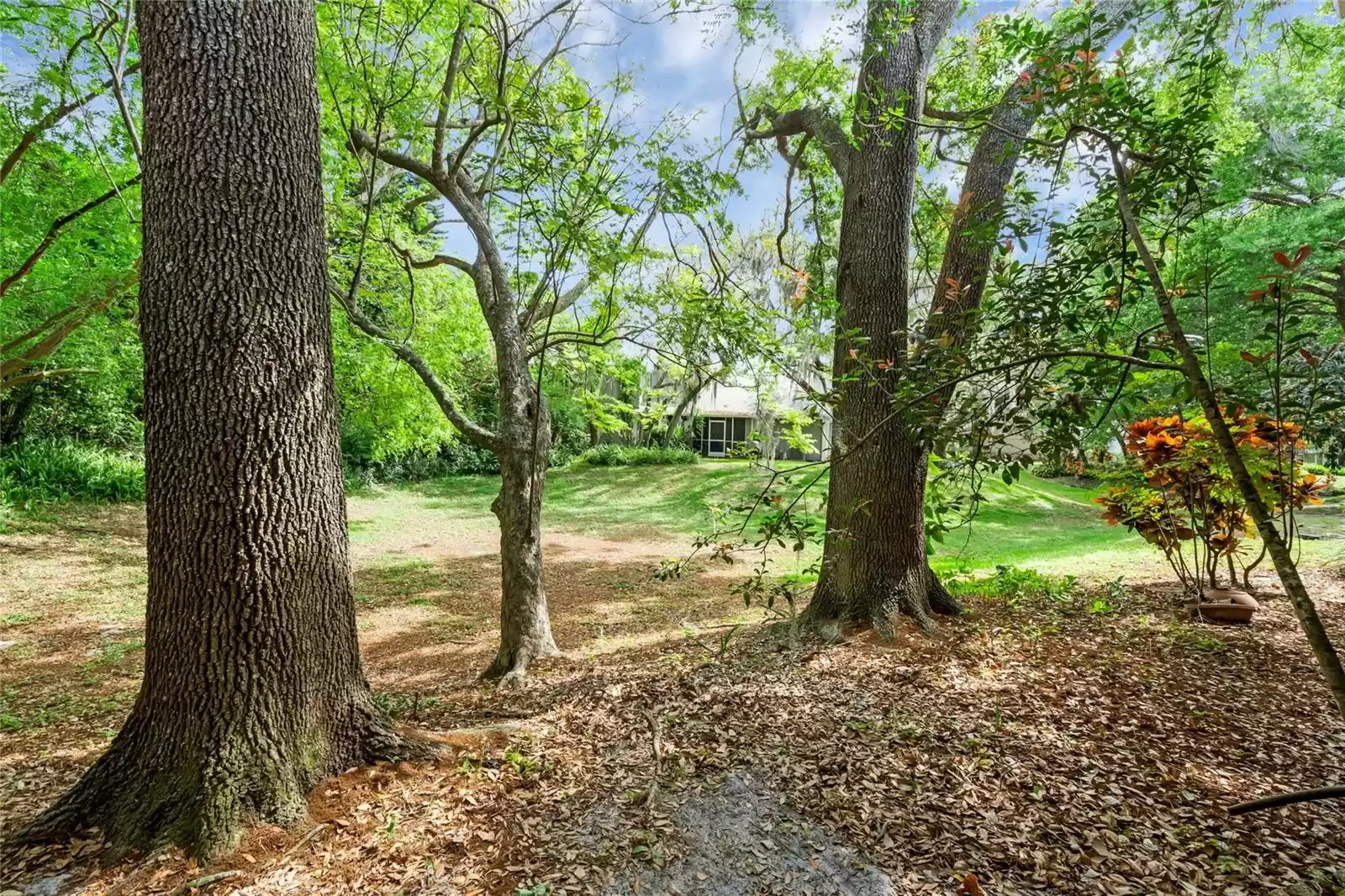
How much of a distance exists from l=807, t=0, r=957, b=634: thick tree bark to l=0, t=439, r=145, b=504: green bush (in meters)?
13.5

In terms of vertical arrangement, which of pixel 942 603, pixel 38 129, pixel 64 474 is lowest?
pixel 942 603

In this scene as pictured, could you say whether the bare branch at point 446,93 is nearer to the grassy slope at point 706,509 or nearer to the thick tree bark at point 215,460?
the thick tree bark at point 215,460

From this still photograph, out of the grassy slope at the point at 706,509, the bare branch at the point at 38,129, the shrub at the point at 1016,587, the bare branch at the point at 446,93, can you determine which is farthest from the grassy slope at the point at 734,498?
the bare branch at the point at 38,129

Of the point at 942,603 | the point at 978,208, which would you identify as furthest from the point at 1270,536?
the point at 942,603

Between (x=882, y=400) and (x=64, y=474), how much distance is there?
48.1 feet

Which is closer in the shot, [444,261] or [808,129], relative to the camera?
[808,129]

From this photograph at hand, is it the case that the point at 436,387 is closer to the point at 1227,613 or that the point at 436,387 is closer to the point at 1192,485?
the point at 1192,485

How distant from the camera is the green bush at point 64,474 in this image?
10.1 metres

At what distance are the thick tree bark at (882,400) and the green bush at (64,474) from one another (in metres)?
13.5

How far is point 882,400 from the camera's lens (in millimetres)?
3873

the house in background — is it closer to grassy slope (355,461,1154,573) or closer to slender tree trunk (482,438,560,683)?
grassy slope (355,461,1154,573)

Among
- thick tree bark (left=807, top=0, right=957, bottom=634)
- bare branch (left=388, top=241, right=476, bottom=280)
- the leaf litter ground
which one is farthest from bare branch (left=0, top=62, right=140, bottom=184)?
thick tree bark (left=807, top=0, right=957, bottom=634)

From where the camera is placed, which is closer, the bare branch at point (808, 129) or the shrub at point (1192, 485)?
the shrub at point (1192, 485)

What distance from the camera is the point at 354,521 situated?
1298 cm
